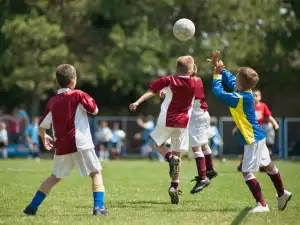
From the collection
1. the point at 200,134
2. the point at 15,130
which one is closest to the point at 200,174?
the point at 200,134

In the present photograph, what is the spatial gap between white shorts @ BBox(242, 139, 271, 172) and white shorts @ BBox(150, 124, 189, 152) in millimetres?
1703

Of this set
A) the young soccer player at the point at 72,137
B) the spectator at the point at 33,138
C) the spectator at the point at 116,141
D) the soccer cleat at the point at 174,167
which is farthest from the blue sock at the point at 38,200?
the spectator at the point at 116,141

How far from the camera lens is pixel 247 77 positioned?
29.1 feet

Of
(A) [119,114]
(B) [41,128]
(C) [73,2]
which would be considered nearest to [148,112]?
(A) [119,114]

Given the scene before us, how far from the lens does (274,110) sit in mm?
38500

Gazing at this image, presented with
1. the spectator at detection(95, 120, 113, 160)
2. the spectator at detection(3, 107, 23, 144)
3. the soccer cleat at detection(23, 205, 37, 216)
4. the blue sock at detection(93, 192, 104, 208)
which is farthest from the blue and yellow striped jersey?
the spectator at detection(3, 107, 23, 144)

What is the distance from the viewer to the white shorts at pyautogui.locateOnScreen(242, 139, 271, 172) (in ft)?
28.9

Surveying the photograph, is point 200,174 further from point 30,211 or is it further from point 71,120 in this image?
point 30,211

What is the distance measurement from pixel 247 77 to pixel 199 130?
2.87 m

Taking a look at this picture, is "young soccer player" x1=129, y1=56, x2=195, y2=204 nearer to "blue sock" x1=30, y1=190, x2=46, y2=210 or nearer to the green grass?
the green grass

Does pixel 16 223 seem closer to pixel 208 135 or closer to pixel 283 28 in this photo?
pixel 208 135

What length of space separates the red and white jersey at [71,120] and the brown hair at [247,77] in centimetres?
191

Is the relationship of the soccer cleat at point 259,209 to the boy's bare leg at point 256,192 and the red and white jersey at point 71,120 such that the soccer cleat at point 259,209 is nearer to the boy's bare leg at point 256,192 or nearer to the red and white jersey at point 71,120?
the boy's bare leg at point 256,192

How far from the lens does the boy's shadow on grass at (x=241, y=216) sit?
8005 mm
